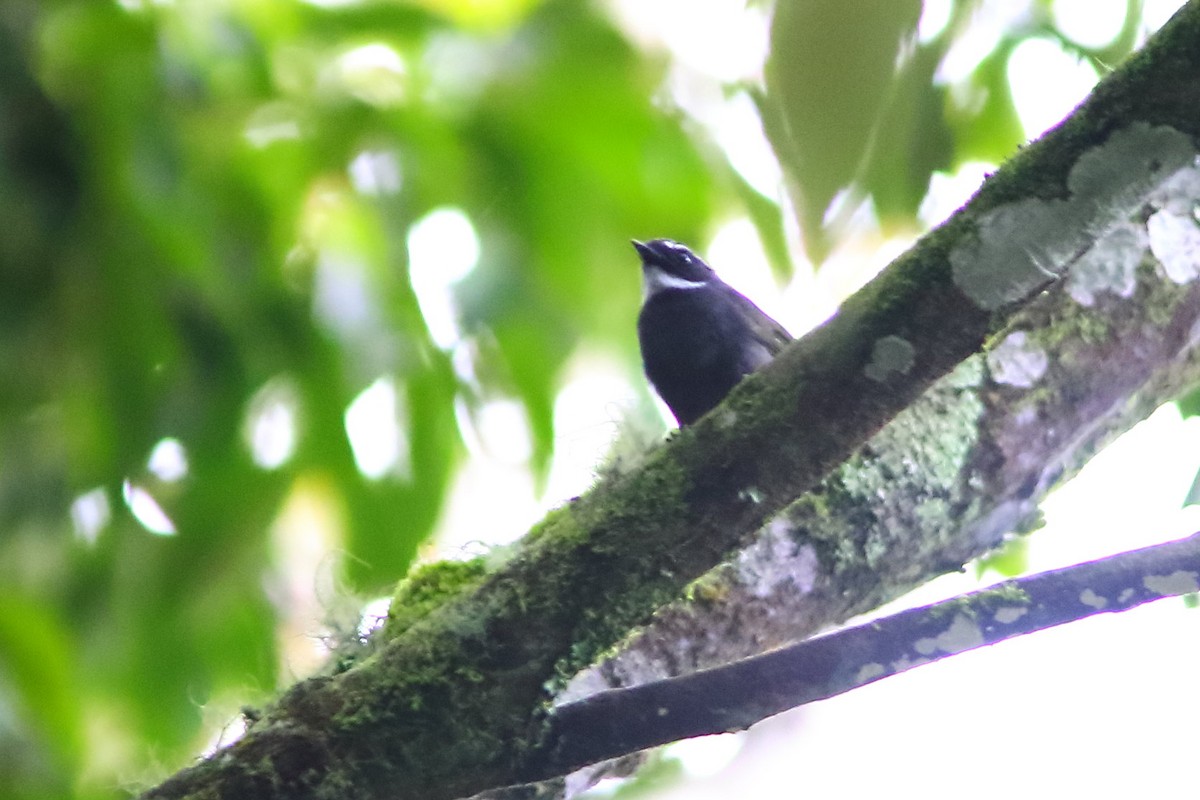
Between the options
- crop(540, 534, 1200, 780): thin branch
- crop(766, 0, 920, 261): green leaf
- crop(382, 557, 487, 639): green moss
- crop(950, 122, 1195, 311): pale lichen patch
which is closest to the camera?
crop(766, 0, 920, 261): green leaf

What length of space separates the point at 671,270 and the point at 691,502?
217 centimetres

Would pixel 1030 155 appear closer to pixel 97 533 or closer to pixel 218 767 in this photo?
pixel 218 767

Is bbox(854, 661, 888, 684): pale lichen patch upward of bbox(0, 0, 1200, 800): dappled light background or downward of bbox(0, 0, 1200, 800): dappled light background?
downward

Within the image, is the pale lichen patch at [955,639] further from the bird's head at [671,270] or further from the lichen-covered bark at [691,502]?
the bird's head at [671,270]

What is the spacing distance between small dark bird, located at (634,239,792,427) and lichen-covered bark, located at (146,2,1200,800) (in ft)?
5.33

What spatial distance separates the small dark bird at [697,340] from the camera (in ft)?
10.4

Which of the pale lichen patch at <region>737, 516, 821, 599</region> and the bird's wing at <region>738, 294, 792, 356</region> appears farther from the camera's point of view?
the bird's wing at <region>738, 294, 792, 356</region>

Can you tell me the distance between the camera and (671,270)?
3.51m

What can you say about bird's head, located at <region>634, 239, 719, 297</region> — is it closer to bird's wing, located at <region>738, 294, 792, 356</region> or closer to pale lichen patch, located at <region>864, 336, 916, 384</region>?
bird's wing, located at <region>738, 294, 792, 356</region>

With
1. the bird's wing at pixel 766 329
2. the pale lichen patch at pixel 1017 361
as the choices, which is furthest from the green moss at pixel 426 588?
the bird's wing at pixel 766 329

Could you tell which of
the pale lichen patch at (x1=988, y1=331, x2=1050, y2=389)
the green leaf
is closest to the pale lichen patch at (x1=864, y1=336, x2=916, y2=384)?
the green leaf

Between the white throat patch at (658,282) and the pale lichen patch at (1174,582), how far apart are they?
7.14 feet

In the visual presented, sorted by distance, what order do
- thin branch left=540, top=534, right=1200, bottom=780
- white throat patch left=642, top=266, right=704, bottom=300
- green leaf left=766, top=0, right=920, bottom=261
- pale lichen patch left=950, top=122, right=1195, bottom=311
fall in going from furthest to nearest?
white throat patch left=642, top=266, right=704, bottom=300 < thin branch left=540, top=534, right=1200, bottom=780 < pale lichen patch left=950, top=122, right=1195, bottom=311 < green leaf left=766, top=0, right=920, bottom=261

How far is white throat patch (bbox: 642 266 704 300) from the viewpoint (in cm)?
344
